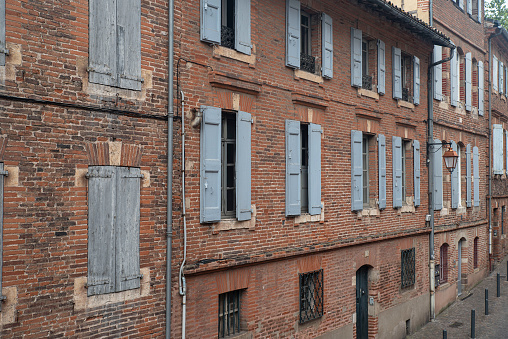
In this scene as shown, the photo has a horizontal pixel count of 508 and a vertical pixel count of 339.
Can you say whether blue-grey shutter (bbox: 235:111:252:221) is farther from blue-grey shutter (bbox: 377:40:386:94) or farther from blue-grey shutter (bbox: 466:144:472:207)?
blue-grey shutter (bbox: 466:144:472:207)

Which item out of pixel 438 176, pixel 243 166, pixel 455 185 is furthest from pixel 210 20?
pixel 455 185

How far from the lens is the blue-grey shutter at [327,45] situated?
10.9 m

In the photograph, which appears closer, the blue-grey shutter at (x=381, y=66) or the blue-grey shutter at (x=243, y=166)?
the blue-grey shutter at (x=243, y=166)

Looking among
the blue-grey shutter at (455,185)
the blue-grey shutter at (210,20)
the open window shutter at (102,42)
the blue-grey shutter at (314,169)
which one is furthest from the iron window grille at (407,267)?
the open window shutter at (102,42)

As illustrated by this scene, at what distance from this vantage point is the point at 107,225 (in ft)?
22.9

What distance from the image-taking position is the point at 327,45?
36.3 ft

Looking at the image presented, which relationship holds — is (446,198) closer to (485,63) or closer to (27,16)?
(485,63)

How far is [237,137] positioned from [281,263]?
2689 millimetres

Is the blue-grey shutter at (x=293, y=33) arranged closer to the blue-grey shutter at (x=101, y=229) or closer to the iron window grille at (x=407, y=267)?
the blue-grey shutter at (x=101, y=229)

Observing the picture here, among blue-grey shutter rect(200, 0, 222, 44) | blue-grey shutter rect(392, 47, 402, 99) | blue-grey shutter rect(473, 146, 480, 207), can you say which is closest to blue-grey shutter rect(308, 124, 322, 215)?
blue-grey shutter rect(200, 0, 222, 44)

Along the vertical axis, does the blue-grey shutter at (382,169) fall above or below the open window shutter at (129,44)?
below

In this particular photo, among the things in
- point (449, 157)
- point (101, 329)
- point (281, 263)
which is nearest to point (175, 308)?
point (101, 329)

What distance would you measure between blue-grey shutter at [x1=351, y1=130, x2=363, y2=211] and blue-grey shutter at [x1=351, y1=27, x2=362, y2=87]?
1.22m

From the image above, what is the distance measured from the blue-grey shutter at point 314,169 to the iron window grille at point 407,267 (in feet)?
15.9
